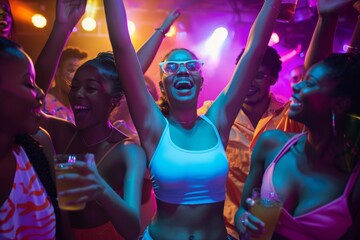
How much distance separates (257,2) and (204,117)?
480 centimetres

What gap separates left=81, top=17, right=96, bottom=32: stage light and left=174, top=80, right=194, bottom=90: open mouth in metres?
5.84

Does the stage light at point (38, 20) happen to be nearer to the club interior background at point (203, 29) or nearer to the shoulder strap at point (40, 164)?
the club interior background at point (203, 29)

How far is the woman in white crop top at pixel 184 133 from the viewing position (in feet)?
6.93

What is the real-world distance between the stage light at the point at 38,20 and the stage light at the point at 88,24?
2.51ft

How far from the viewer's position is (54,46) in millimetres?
2375

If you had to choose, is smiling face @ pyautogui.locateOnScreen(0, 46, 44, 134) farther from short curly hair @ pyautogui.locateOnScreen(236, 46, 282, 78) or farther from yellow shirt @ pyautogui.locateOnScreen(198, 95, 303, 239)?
short curly hair @ pyautogui.locateOnScreen(236, 46, 282, 78)

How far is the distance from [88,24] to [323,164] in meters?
6.71

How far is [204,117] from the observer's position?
2430 millimetres

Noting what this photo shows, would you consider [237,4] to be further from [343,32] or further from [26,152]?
[26,152]

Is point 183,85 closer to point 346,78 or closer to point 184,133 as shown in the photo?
point 184,133

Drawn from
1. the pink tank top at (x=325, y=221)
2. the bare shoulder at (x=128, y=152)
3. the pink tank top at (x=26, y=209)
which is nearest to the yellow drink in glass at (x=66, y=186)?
the pink tank top at (x=26, y=209)

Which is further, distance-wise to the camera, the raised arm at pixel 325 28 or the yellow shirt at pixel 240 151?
the yellow shirt at pixel 240 151

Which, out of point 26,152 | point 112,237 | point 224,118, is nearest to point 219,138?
point 224,118

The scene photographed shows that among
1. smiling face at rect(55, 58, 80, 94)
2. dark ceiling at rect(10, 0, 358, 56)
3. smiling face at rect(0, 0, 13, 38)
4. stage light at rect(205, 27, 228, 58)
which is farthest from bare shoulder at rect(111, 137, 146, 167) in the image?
stage light at rect(205, 27, 228, 58)
